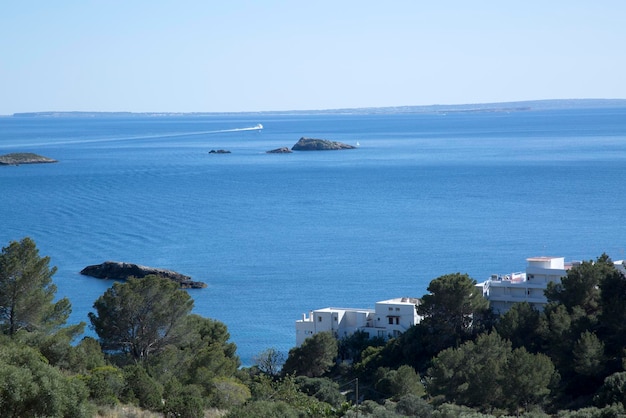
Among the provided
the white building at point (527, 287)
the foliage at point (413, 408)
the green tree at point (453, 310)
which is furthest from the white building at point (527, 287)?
the foliage at point (413, 408)

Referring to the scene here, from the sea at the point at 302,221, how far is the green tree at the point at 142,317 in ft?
32.7

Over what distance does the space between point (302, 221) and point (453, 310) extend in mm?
35576

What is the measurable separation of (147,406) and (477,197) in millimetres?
62905

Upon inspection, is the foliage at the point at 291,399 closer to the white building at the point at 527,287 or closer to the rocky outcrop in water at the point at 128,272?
the white building at the point at 527,287

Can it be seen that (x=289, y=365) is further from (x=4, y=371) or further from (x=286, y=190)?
(x=286, y=190)

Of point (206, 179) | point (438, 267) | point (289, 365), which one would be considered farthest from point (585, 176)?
point (289, 365)

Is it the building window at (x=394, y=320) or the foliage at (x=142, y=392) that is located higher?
the foliage at (x=142, y=392)

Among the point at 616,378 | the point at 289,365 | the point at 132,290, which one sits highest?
the point at 132,290

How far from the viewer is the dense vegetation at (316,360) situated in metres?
15.4

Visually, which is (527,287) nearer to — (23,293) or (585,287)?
(585,287)

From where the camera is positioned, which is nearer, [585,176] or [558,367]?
[558,367]

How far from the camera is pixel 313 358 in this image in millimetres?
29984

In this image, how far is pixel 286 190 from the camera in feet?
281

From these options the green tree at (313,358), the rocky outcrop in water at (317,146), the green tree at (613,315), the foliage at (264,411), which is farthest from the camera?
the rocky outcrop in water at (317,146)
